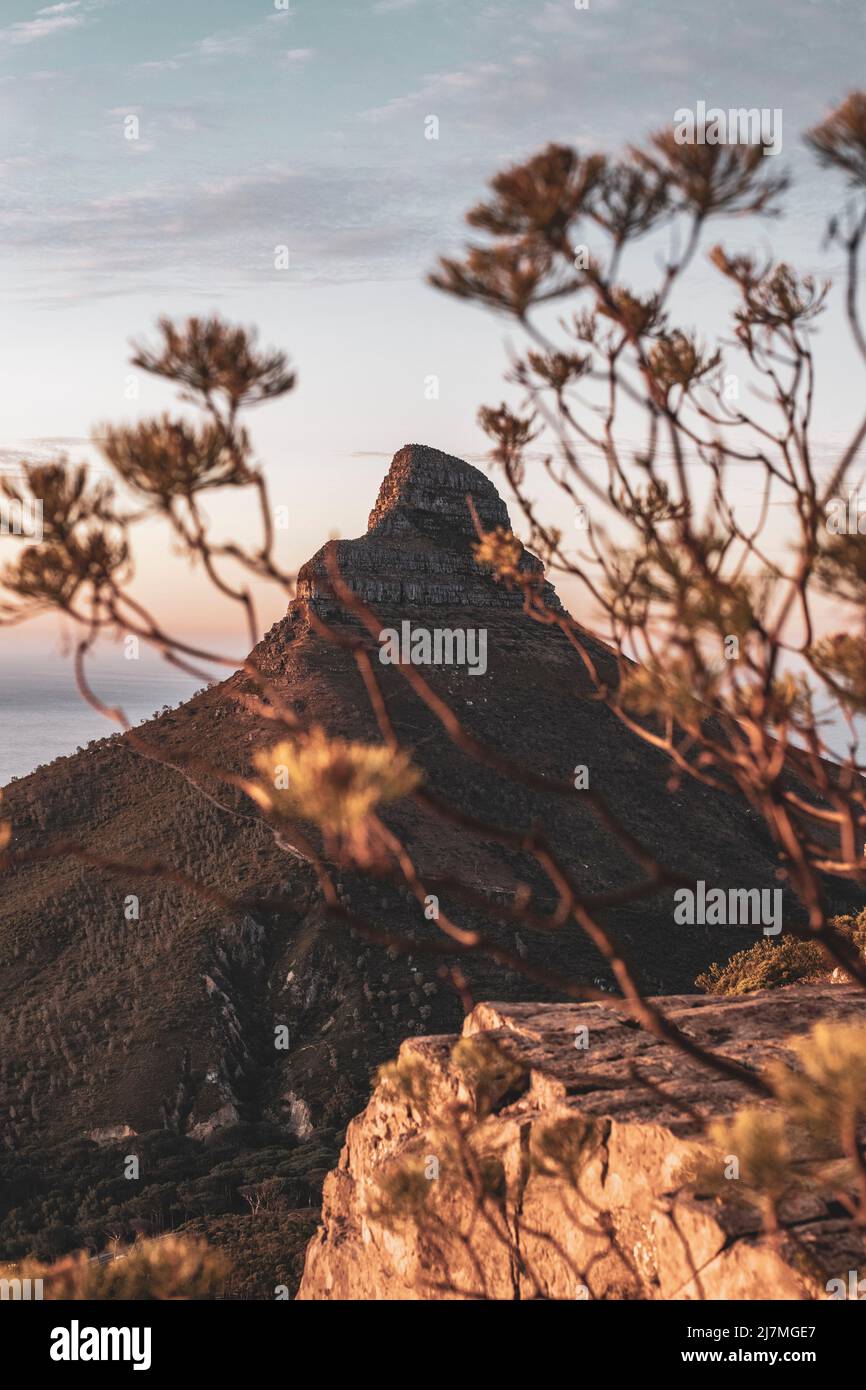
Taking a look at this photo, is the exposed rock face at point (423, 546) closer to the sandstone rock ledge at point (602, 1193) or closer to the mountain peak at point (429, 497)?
the mountain peak at point (429, 497)

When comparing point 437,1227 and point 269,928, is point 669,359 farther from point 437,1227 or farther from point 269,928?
point 269,928

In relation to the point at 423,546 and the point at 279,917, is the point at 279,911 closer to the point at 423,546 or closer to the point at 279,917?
the point at 279,917

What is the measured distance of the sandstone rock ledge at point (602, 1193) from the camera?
8.05 metres

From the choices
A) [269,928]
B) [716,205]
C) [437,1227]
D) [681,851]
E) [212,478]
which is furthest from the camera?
[681,851]

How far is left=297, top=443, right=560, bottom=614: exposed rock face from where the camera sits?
3681 inches

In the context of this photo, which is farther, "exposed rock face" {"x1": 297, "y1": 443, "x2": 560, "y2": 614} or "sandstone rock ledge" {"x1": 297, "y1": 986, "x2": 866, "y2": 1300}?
"exposed rock face" {"x1": 297, "y1": 443, "x2": 560, "y2": 614}

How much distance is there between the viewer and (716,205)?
6121 millimetres

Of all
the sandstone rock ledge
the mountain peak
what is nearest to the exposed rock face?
the mountain peak

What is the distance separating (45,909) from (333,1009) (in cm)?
1660

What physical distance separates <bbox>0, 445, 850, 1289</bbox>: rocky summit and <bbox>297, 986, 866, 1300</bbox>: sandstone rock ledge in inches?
886

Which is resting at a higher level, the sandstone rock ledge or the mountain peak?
the mountain peak

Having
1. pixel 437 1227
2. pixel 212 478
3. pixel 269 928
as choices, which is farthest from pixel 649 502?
pixel 269 928

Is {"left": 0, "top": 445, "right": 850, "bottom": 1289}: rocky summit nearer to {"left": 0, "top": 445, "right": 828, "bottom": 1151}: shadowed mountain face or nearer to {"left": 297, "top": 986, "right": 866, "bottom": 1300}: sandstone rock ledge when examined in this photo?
{"left": 0, "top": 445, "right": 828, "bottom": 1151}: shadowed mountain face

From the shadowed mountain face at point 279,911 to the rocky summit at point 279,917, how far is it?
0.47 ft
